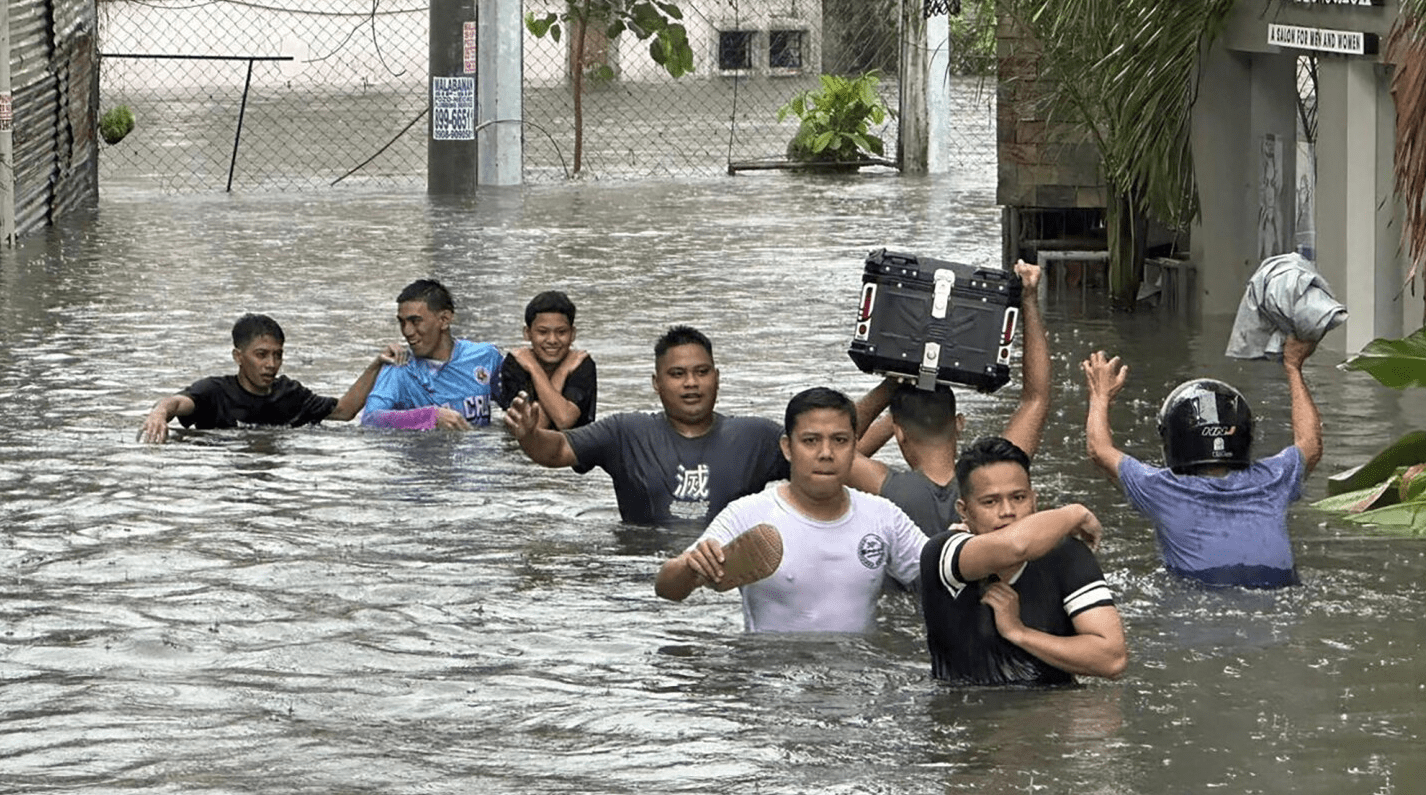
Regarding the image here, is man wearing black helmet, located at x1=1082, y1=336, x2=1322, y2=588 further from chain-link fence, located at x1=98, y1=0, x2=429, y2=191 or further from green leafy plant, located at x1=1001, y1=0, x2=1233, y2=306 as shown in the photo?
chain-link fence, located at x1=98, y1=0, x2=429, y2=191

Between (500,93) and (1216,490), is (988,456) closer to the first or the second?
(1216,490)

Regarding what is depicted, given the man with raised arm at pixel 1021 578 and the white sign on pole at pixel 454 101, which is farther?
the white sign on pole at pixel 454 101

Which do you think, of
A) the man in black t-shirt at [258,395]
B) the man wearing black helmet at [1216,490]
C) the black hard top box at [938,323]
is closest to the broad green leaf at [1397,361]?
the man wearing black helmet at [1216,490]

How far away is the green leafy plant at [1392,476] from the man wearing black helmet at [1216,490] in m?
1.61

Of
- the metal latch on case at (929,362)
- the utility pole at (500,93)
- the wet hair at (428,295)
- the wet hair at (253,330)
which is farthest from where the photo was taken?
the utility pole at (500,93)

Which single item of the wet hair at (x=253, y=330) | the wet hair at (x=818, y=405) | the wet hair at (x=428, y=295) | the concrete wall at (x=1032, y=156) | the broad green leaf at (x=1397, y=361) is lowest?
the wet hair at (x=818, y=405)

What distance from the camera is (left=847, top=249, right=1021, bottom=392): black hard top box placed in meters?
9.64

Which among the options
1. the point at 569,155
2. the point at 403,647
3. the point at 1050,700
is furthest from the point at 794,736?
the point at 569,155

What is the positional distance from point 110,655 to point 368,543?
7.12ft

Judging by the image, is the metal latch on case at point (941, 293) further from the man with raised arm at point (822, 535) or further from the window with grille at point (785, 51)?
the window with grille at point (785, 51)

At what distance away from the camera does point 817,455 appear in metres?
8.46

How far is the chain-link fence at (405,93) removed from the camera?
108ft

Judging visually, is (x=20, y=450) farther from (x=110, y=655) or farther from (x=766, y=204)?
(x=766, y=204)

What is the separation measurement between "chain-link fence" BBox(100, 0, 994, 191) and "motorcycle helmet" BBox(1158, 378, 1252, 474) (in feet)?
72.2
